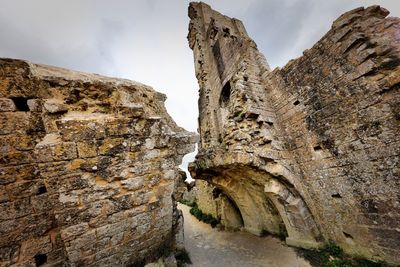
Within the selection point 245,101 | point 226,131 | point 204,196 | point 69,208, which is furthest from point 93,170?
point 204,196

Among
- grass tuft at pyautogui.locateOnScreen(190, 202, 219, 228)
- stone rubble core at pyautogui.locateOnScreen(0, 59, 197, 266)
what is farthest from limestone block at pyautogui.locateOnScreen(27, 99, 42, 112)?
grass tuft at pyautogui.locateOnScreen(190, 202, 219, 228)

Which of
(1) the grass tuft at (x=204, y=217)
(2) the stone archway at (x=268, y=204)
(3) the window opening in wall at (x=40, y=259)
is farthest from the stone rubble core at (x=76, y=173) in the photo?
(1) the grass tuft at (x=204, y=217)

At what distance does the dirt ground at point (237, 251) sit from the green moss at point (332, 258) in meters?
0.19

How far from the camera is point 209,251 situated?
5977 millimetres

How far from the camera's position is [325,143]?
4.39 meters

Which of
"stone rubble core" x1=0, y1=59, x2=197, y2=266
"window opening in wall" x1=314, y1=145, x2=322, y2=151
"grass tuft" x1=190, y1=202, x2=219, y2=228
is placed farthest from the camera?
"grass tuft" x1=190, y1=202, x2=219, y2=228

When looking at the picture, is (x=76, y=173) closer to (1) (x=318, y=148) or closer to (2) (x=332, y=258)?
(1) (x=318, y=148)

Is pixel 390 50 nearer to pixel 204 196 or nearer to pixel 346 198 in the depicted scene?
pixel 346 198

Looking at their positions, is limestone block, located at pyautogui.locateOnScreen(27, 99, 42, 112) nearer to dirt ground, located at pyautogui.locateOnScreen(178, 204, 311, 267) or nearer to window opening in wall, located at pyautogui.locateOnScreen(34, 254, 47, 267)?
window opening in wall, located at pyautogui.locateOnScreen(34, 254, 47, 267)

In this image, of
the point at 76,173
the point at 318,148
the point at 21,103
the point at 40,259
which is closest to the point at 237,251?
the point at 318,148

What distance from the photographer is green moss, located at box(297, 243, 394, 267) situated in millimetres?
3840

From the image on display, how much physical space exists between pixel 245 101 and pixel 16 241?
5.36 metres

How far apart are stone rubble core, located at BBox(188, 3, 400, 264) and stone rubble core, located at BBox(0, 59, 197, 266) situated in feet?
9.52

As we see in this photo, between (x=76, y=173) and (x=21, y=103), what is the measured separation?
4.22 feet
